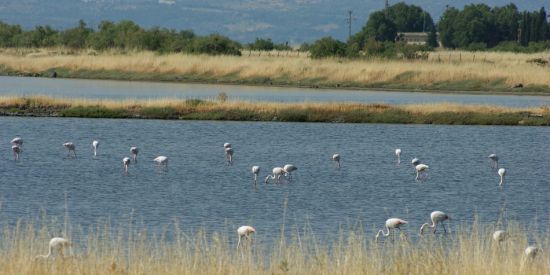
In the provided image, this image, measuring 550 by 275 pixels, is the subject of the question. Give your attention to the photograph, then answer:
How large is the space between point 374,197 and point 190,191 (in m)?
3.98

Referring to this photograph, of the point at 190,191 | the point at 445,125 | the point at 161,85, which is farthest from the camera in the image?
the point at 161,85

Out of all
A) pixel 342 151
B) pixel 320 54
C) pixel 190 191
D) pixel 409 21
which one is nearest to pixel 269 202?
pixel 190 191

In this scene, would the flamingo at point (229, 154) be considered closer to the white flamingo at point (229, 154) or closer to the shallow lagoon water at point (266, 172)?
the white flamingo at point (229, 154)

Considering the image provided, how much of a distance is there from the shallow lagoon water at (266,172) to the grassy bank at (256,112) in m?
0.74

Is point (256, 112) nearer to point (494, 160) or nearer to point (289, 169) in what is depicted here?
point (494, 160)

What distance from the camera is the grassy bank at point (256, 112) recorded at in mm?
41750

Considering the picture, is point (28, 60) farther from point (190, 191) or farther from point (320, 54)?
point (190, 191)

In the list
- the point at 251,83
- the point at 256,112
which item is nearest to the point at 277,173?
the point at 256,112

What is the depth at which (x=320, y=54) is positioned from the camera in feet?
239

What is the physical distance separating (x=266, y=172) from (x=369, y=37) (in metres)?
92.6

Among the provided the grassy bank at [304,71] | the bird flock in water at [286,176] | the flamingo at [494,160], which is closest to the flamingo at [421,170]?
the bird flock in water at [286,176]

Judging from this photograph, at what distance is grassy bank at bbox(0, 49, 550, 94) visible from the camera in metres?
60.5

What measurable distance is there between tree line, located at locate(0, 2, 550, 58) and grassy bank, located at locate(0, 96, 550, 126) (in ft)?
97.5

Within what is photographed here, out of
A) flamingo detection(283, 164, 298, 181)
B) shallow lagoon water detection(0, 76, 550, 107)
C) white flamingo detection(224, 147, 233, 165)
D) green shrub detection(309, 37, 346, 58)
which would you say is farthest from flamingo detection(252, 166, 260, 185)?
green shrub detection(309, 37, 346, 58)
